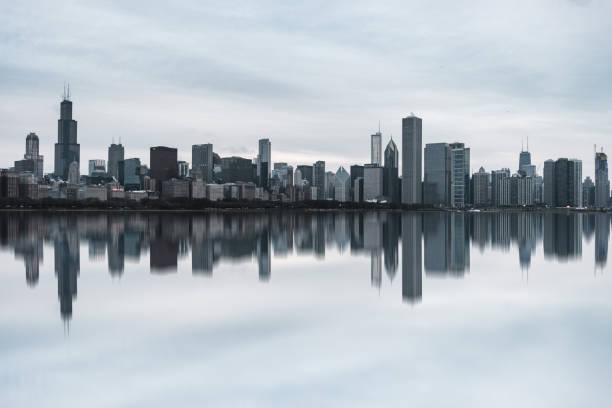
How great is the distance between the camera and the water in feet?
35.6

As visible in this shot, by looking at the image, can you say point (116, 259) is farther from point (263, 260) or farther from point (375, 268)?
point (375, 268)

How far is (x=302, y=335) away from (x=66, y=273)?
55.7 feet

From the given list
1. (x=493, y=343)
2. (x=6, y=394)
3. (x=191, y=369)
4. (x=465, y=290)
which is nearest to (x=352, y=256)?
(x=465, y=290)

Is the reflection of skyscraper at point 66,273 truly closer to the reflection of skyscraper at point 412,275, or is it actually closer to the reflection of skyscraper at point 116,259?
the reflection of skyscraper at point 116,259

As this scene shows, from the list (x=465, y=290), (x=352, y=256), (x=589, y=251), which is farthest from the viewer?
(x=589, y=251)

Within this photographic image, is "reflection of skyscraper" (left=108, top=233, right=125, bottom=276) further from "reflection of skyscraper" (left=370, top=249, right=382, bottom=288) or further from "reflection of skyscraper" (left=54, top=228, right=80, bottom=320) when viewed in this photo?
"reflection of skyscraper" (left=370, top=249, right=382, bottom=288)

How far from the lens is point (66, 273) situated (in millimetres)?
27000

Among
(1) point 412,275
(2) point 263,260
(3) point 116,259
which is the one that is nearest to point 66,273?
(3) point 116,259

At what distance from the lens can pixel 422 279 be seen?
86.0 feet

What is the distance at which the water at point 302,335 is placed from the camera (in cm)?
1086

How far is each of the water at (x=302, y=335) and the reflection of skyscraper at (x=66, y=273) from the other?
0.53ft

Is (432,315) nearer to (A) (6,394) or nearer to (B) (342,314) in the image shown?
(B) (342,314)

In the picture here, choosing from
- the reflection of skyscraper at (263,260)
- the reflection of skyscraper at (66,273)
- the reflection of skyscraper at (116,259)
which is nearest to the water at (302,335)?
the reflection of skyscraper at (66,273)

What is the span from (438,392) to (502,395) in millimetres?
1286
